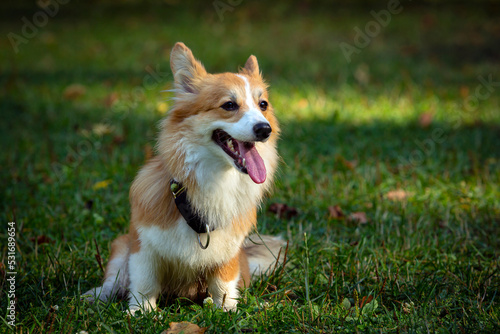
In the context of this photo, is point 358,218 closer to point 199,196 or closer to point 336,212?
point 336,212

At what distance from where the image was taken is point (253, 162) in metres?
2.62

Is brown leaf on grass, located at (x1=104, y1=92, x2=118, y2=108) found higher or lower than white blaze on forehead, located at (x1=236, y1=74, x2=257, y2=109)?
lower

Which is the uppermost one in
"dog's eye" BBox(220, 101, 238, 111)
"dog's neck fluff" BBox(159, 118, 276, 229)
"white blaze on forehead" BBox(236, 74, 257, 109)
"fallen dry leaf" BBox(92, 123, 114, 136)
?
"white blaze on forehead" BBox(236, 74, 257, 109)

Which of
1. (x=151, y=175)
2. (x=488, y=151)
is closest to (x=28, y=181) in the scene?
(x=151, y=175)

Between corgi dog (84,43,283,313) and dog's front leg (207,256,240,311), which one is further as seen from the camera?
dog's front leg (207,256,240,311)

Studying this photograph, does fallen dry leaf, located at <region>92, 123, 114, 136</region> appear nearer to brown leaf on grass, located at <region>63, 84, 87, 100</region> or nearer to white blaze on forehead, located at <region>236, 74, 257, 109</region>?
brown leaf on grass, located at <region>63, 84, 87, 100</region>

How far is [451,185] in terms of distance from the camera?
4344 millimetres

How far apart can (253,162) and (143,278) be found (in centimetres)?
86

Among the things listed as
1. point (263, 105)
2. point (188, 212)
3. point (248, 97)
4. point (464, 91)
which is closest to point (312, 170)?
point (263, 105)

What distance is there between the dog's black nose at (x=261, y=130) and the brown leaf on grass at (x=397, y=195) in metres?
2.01

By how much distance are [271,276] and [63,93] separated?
5.22 metres

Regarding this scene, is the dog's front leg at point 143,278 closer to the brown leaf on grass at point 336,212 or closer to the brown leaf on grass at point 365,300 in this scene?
the brown leaf on grass at point 365,300

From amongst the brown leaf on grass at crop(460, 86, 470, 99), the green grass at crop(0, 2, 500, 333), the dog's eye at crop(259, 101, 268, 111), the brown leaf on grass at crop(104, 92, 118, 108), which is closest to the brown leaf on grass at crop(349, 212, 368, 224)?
the green grass at crop(0, 2, 500, 333)

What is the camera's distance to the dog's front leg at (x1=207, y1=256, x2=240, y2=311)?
8.78 ft
